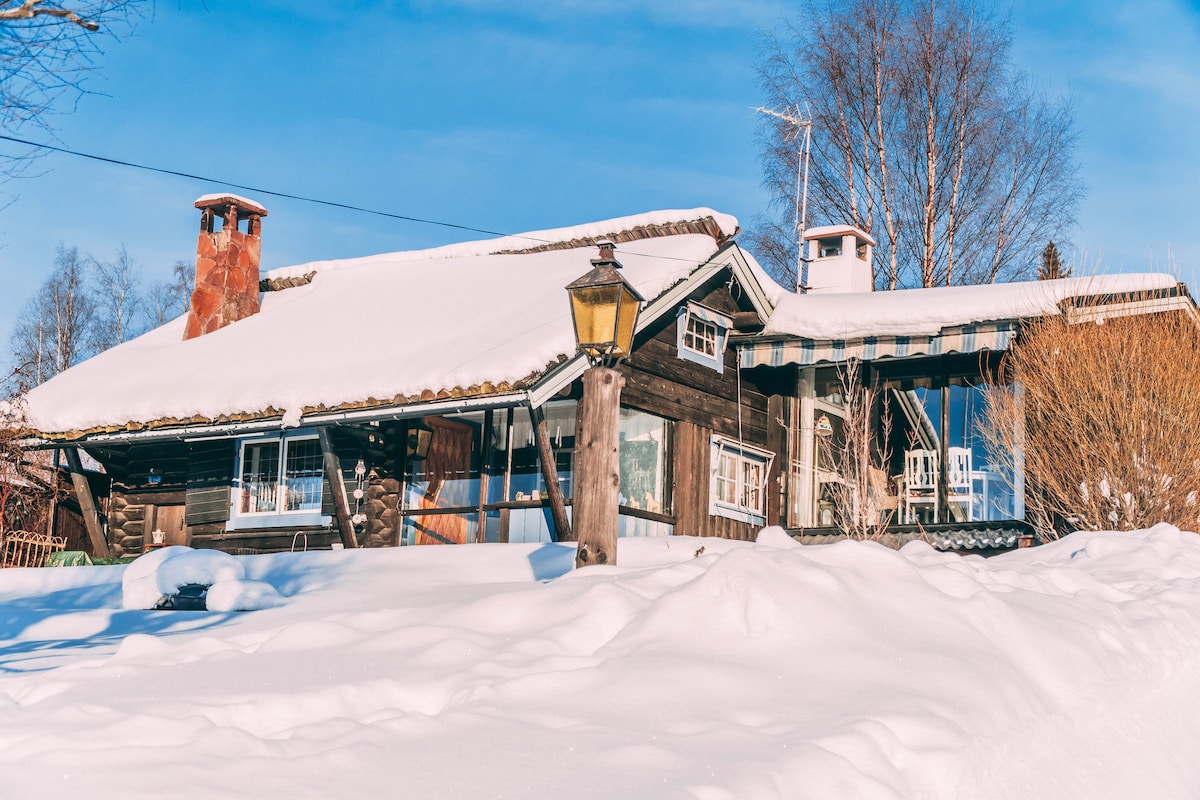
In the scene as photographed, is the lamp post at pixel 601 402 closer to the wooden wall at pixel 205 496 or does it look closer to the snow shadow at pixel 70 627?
the snow shadow at pixel 70 627

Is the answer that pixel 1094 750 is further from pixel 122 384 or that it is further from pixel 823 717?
pixel 122 384

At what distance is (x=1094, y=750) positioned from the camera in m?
5.50

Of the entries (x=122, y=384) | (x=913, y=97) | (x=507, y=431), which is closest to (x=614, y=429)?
(x=507, y=431)

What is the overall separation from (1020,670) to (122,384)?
13266mm

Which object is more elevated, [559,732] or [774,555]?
[774,555]

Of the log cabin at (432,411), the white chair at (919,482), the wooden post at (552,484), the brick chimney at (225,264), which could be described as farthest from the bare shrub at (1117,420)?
the brick chimney at (225,264)

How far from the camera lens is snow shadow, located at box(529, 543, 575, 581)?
32.3 ft

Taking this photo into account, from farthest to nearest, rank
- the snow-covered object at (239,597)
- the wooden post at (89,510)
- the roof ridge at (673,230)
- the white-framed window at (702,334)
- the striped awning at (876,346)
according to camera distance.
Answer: the roof ridge at (673,230), the wooden post at (89,510), the white-framed window at (702,334), the striped awning at (876,346), the snow-covered object at (239,597)

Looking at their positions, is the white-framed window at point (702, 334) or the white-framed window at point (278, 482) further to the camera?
the white-framed window at point (278, 482)

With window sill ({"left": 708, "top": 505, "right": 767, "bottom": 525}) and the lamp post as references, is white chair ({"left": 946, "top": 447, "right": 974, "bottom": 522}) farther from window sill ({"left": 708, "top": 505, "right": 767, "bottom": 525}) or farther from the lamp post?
the lamp post

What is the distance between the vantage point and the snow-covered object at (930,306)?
13.2m

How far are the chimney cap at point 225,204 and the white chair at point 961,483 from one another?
1088 cm

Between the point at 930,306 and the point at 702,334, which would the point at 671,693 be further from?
the point at 702,334

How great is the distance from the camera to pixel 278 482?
16.0 metres
